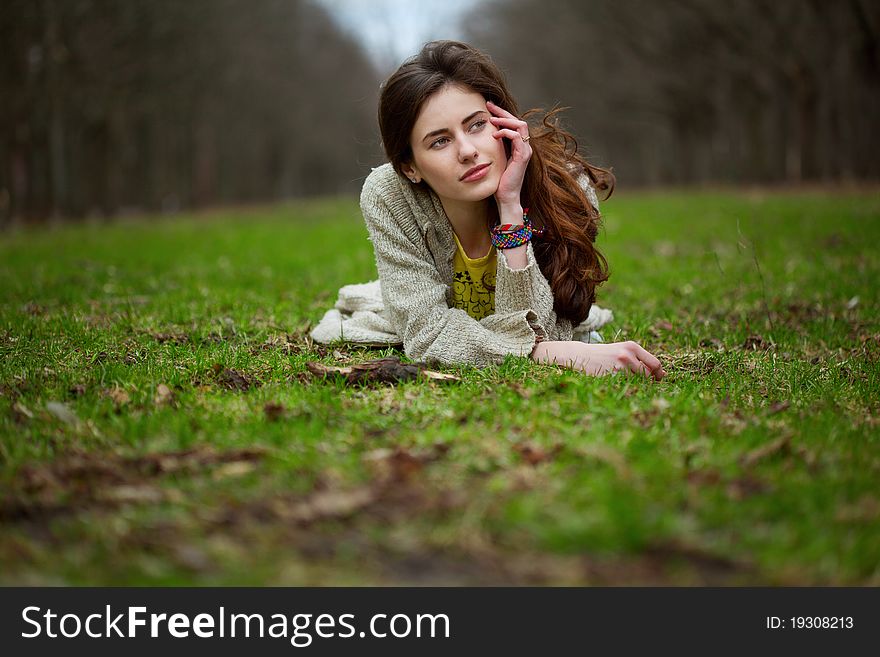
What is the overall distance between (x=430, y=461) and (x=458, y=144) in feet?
5.99

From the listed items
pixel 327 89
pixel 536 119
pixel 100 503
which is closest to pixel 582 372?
pixel 536 119

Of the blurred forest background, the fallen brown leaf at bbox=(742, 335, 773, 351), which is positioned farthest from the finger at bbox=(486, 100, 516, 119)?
the blurred forest background

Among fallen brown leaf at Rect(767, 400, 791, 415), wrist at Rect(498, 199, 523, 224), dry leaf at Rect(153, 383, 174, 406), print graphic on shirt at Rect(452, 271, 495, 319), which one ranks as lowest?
fallen brown leaf at Rect(767, 400, 791, 415)

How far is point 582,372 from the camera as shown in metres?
3.92

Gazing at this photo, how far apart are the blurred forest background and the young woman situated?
604 cm

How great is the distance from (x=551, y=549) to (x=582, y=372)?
187 centimetres

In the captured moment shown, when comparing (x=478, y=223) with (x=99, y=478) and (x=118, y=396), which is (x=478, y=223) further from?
(x=99, y=478)

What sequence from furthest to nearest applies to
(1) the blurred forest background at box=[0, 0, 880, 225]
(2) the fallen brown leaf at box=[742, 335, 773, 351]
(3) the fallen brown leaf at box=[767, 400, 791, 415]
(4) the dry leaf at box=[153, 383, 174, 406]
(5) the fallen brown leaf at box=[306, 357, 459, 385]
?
(1) the blurred forest background at box=[0, 0, 880, 225], (2) the fallen brown leaf at box=[742, 335, 773, 351], (5) the fallen brown leaf at box=[306, 357, 459, 385], (4) the dry leaf at box=[153, 383, 174, 406], (3) the fallen brown leaf at box=[767, 400, 791, 415]

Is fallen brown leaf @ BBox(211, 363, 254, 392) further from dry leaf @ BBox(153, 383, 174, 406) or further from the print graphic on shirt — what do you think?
the print graphic on shirt

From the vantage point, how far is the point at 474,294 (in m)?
4.60

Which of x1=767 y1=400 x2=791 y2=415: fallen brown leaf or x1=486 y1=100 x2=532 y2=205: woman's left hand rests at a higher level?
x1=486 y1=100 x2=532 y2=205: woman's left hand

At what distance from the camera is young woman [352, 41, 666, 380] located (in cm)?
400

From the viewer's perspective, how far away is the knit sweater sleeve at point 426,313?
4.11 metres
